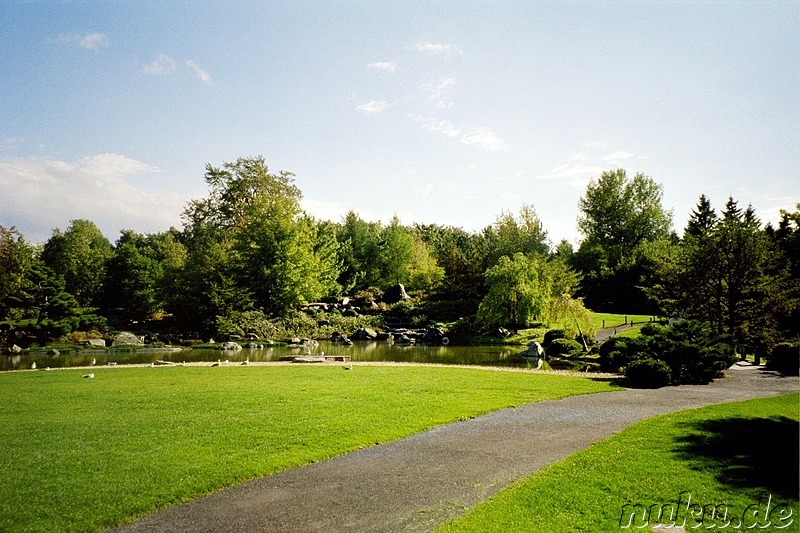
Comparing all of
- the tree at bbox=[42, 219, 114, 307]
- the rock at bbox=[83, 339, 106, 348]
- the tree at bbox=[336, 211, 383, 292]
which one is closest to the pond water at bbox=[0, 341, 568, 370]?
the rock at bbox=[83, 339, 106, 348]

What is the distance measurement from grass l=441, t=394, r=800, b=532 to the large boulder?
4191cm

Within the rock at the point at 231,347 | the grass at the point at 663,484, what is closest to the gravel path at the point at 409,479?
the grass at the point at 663,484

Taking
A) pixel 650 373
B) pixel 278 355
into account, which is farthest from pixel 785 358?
pixel 278 355

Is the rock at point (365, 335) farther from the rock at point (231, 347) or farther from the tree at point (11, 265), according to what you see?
the tree at point (11, 265)

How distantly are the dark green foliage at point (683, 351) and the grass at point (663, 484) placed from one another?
22.3 feet

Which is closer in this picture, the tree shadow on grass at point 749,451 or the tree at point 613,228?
the tree shadow on grass at point 749,451

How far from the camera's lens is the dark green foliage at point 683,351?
16203 millimetres

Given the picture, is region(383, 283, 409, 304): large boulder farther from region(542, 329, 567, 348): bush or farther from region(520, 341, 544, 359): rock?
region(520, 341, 544, 359): rock

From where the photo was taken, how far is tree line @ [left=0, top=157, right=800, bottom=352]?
2102 cm

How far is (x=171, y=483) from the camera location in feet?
22.5

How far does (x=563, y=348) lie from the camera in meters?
28.4

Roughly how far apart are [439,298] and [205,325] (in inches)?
983

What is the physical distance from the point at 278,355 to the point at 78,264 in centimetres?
2954

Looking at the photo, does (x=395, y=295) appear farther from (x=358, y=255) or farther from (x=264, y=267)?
(x=264, y=267)
